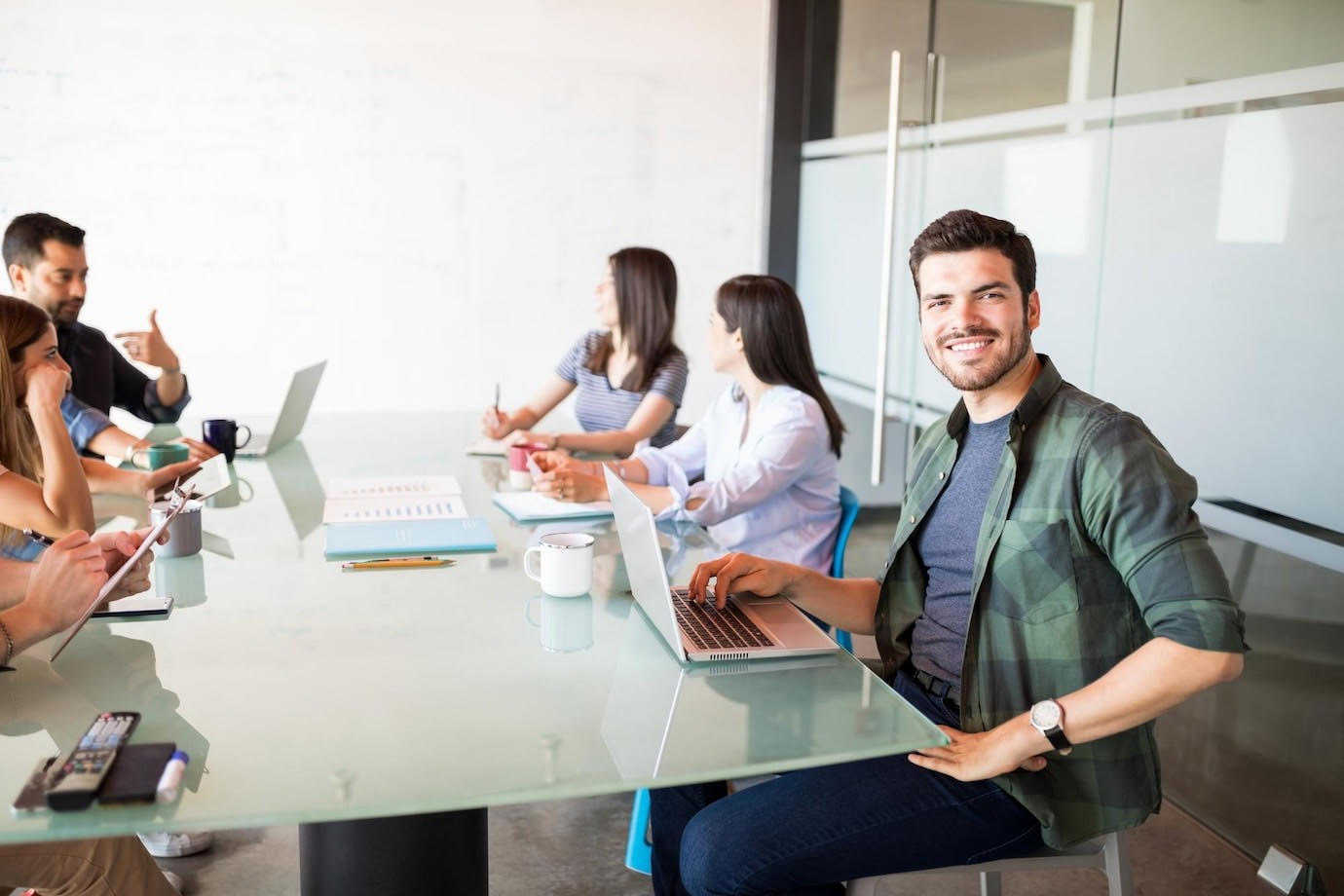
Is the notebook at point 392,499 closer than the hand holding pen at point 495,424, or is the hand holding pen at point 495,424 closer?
the notebook at point 392,499

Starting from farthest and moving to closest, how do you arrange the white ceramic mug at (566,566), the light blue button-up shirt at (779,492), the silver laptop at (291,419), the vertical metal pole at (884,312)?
the vertical metal pole at (884,312) < the silver laptop at (291,419) < the light blue button-up shirt at (779,492) < the white ceramic mug at (566,566)

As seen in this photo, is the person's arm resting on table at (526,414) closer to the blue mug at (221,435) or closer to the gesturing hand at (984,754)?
the blue mug at (221,435)

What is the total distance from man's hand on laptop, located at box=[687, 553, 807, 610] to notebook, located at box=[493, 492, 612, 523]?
1.96ft

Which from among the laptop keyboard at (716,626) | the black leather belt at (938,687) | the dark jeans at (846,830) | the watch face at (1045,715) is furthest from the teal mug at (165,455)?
the watch face at (1045,715)

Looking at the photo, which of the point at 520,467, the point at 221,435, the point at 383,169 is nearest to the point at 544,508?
the point at 520,467

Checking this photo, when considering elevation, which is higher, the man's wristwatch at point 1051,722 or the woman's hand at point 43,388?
the woman's hand at point 43,388

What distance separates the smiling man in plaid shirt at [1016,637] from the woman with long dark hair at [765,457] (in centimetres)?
67

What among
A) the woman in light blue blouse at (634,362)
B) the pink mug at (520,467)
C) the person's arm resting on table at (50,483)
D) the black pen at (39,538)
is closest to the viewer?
the person's arm resting on table at (50,483)

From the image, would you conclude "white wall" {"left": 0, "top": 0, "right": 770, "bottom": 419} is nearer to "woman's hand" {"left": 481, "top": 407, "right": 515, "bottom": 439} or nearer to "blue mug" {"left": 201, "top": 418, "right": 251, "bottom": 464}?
"woman's hand" {"left": 481, "top": 407, "right": 515, "bottom": 439}

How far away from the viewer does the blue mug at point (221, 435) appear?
2.86 m

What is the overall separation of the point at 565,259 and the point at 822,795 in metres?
3.85

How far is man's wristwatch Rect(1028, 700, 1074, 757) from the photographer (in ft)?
4.75

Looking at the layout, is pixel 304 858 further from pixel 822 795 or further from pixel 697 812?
pixel 822 795

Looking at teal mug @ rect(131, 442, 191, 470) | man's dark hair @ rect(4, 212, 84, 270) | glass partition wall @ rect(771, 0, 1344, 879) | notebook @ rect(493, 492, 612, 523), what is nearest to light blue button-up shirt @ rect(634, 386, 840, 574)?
notebook @ rect(493, 492, 612, 523)
